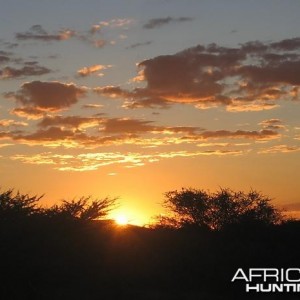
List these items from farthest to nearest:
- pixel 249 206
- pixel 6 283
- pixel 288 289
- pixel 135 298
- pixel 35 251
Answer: pixel 249 206 → pixel 288 289 → pixel 135 298 → pixel 35 251 → pixel 6 283

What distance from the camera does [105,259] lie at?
1222 inches

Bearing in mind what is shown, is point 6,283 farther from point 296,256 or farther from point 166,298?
point 296,256

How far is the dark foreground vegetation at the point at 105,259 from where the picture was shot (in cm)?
2631

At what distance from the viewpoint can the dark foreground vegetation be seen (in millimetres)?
26312

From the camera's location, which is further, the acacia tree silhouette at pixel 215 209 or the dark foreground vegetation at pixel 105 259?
the acacia tree silhouette at pixel 215 209

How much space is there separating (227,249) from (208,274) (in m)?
6.33

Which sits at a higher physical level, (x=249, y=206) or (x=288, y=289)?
(x=249, y=206)

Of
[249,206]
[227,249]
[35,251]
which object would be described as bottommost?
[35,251]

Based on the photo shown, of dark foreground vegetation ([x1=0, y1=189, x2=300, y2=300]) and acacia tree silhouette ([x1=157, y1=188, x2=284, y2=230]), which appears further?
acacia tree silhouette ([x1=157, y1=188, x2=284, y2=230])

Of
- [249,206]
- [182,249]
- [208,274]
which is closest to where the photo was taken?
[208,274]

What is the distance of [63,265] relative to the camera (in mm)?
27594

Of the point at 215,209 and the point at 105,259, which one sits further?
the point at 215,209

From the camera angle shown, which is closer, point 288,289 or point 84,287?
point 84,287

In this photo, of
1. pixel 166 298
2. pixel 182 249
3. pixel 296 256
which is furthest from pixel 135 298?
pixel 296 256
